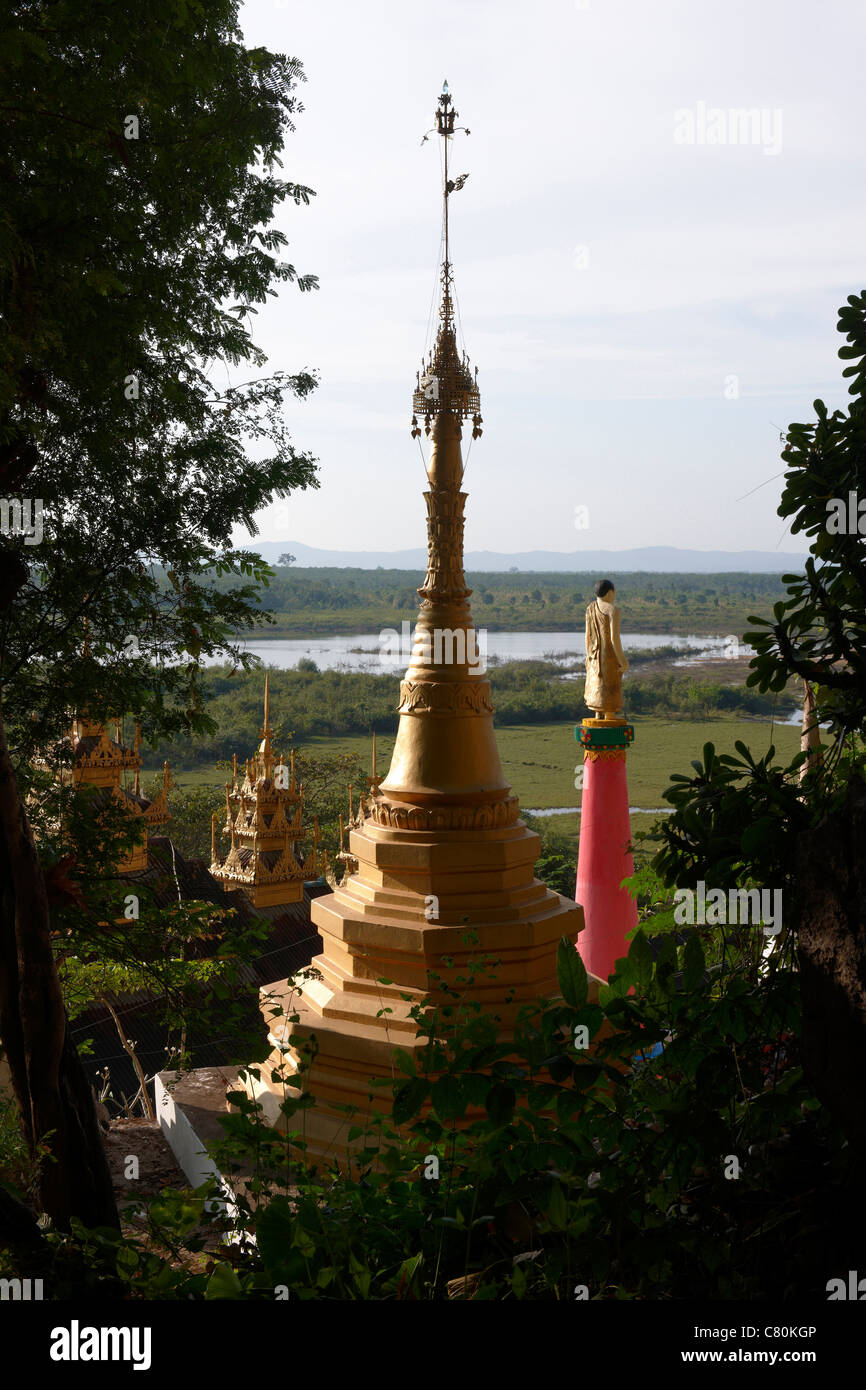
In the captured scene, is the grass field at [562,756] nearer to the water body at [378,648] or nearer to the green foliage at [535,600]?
the water body at [378,648]

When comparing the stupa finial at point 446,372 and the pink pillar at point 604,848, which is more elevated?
the stupa finial at point 446,372

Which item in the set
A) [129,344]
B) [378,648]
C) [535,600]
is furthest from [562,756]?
[129,344]

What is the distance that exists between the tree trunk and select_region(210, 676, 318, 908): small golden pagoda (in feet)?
44.1

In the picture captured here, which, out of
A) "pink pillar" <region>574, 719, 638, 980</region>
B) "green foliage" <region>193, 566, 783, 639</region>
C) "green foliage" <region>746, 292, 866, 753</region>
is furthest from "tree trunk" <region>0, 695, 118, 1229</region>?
"green foliage" <region>193, 566, 783, 639</region>

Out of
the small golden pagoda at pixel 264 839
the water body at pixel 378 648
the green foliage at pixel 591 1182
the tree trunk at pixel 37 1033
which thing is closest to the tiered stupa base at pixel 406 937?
the tree trunk at pixel 37 1033

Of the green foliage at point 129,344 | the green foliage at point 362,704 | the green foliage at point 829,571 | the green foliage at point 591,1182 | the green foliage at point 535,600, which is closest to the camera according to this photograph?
the green foliage at point 591,1182

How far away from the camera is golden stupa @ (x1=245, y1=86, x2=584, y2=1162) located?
7.49 m

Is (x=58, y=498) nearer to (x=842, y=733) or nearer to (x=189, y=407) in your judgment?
(x=189, y=407)

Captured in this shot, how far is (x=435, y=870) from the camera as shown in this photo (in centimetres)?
796

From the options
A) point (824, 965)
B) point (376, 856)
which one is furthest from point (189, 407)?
point (824, 965)

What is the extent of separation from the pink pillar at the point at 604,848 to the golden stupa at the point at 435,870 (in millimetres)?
2166

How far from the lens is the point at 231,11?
238 inches

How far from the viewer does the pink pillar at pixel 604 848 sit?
10539 mm
